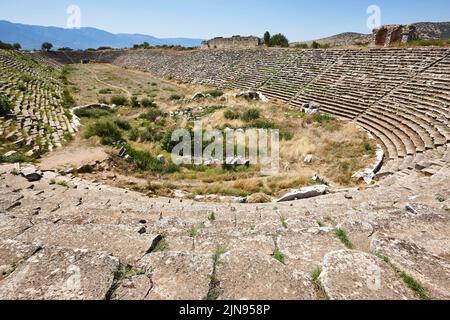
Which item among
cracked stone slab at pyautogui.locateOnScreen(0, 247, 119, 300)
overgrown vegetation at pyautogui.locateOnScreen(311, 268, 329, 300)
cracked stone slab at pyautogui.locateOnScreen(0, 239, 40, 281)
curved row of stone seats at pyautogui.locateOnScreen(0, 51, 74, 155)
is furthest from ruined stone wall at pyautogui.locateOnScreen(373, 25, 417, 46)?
cracked stone slab at pyautogui.locateOnScreen(0, 239, 40, 281)

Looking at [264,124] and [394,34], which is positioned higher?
[394,34]

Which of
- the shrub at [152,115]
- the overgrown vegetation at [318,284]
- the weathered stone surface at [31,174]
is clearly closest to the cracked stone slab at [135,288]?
the overgrown vegetation at [318,284]

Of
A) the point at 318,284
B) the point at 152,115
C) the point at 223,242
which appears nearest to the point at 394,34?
the point at 152,115

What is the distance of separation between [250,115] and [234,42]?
32805 millimetres

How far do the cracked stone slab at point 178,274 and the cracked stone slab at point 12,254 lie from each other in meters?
1.26

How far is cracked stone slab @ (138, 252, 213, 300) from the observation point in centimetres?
278

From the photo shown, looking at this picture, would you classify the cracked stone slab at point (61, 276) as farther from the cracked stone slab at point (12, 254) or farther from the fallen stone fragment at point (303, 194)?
the fallen stone fragment at point (303, 194)

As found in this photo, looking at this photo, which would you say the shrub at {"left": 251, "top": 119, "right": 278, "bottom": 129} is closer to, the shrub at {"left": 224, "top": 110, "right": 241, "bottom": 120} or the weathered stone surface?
the shrub at {"left": 224, "top": 110, "right": 241, "bottom": 120}

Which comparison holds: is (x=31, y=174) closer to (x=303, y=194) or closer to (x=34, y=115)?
(x=303, y=194)

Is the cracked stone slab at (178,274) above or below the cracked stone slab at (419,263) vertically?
above

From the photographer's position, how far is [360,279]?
2.88 meters

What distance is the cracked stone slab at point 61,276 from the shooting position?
2.68 metres
